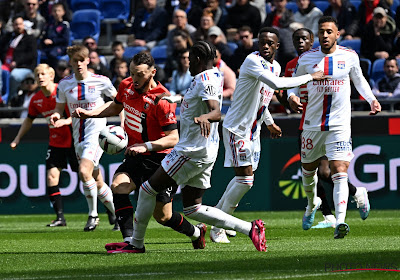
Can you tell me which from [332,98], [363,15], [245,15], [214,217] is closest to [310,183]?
[332,98]

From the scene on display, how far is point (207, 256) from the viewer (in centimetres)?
775

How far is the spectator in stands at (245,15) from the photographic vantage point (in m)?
17.9

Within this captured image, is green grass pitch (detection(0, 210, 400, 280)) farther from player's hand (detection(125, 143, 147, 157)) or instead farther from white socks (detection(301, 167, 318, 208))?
player's hand (detection(125, 143, 147, 157))

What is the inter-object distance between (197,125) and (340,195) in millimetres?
2220

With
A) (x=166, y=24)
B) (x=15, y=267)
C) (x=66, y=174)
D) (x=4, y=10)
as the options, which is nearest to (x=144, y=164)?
(x=15, y=267)

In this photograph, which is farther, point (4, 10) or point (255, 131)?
point (4, 10)

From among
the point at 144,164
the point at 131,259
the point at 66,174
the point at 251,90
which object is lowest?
the point at 66,174

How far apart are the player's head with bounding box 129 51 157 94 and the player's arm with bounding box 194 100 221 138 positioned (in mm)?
995

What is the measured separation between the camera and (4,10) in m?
22.1

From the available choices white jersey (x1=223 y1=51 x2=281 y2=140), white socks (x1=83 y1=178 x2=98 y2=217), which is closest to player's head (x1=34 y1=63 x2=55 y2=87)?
white socks (x1=83 y1=178 x2=98 y2=217)

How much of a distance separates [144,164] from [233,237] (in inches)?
87.5

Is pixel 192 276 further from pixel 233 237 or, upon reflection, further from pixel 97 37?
pixel 97 37

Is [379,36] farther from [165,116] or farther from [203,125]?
[203,125]

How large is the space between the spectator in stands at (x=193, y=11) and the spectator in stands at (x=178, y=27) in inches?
12.7
